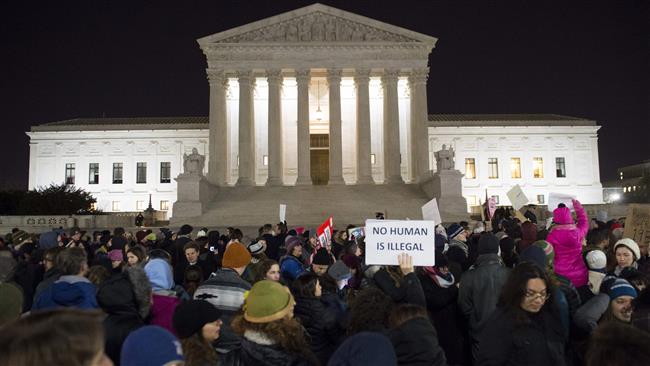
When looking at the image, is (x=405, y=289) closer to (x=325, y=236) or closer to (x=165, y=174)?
(x=325, y=236)

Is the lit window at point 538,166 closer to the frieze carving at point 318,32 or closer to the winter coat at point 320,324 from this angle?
the frieze carving at point 318,32

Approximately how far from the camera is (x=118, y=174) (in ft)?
199

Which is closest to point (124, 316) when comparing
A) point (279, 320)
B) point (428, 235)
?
point (279, 320)

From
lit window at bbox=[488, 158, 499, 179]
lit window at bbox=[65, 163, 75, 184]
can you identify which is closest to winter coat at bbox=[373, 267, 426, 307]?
lit window at bbox=[488, 158, 499, 179]

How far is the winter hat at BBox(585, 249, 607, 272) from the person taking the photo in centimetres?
664

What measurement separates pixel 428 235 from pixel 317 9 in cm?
4187

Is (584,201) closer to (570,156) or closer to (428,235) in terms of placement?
(570,156)

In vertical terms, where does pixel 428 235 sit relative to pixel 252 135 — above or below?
below

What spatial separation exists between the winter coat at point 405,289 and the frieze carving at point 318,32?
1634 inches

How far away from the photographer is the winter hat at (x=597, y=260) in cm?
664

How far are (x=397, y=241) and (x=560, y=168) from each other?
60557mm

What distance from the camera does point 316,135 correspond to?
175 feet

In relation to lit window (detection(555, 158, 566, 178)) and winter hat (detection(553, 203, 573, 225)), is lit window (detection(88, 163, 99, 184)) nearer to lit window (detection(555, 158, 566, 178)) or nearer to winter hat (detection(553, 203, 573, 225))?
lit window (detection(555, 158, 566, 178))

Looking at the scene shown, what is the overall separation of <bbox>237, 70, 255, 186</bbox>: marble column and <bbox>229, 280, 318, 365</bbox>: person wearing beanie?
3983 cm
